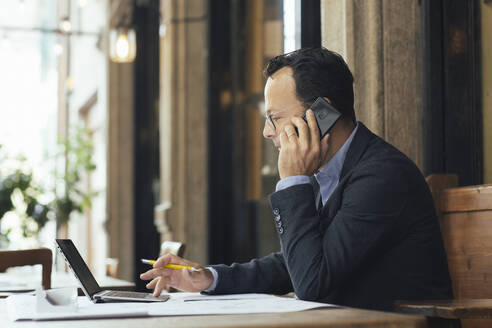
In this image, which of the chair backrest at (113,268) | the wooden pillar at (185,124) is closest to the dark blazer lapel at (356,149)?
the chair backrest at (113,268)

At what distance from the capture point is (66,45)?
37.4ft

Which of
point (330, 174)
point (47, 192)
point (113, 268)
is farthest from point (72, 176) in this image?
point (330, 174)

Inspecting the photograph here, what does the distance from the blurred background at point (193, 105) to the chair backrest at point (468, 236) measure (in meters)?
0.32

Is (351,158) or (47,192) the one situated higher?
(351,158)

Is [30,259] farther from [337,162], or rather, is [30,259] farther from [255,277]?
[337,162]

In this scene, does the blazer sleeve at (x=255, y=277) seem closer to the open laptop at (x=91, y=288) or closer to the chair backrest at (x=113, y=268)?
the open laptop at (x=91, y=288)

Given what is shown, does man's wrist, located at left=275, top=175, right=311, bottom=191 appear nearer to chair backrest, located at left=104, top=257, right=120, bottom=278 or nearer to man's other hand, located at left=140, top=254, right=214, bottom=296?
man's other hand, located at left=140, top=254, right=214, bottom=296

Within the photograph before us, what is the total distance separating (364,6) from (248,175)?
2.59 meters

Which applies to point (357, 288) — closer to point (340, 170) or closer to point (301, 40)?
point (340, 170)

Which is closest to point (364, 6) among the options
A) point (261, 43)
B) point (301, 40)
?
point (301, 40)

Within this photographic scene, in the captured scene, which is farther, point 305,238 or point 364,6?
point 364,6

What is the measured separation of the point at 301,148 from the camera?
6.79 feet

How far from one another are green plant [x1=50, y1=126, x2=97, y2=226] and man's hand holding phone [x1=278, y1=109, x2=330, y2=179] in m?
7.28

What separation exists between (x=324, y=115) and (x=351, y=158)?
14 cm
